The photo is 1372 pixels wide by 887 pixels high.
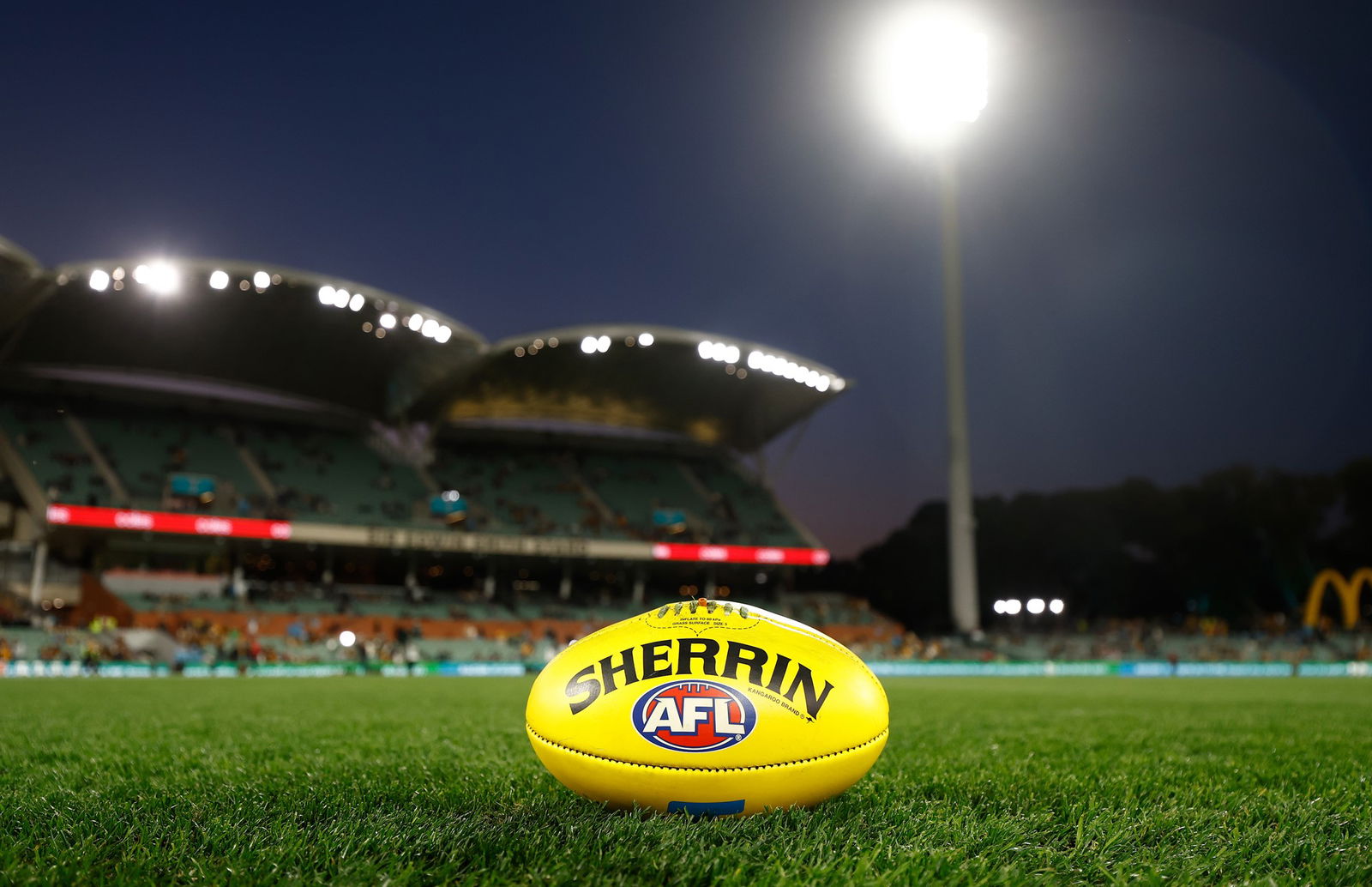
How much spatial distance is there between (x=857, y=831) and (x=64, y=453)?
36.7 metres

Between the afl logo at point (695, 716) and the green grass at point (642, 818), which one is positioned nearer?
the green grass at point (642, 818)

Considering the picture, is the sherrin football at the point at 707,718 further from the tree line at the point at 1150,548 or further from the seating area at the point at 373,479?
the tree line at the point at 1150,548

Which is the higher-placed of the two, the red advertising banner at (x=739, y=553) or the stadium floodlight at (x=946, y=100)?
the stadium floodlight at (x=946, y=100)

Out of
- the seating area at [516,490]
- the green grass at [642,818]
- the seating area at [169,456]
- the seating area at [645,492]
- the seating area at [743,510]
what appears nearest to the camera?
the green grass at [642,818]

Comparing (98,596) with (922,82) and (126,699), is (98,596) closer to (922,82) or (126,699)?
(126,699)

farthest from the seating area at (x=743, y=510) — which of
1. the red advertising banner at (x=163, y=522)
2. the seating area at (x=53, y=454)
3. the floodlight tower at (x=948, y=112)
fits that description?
the seating area at (x=53, y=454)

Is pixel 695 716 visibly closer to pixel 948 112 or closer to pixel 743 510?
pixel 948 112

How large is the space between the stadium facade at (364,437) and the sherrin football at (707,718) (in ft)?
89.5

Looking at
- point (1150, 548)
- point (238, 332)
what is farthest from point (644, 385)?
point (1150, 548)

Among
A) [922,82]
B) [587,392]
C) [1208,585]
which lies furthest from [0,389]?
[1208,585]

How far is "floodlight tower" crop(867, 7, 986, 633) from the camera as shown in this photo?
1129 inches

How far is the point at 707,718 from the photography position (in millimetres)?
2828

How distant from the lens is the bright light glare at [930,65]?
2859 centimetres

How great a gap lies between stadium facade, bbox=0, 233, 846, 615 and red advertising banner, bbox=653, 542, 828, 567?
0.10 m
